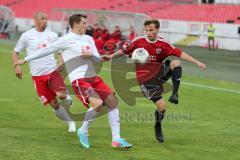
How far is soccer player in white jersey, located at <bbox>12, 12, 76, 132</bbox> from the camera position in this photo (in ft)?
39.0

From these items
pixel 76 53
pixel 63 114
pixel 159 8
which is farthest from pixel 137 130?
pixel 159 8

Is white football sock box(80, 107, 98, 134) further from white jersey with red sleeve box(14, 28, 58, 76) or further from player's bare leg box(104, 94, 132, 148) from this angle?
white jersey with red sleeve box(14, 28, 58, 76)

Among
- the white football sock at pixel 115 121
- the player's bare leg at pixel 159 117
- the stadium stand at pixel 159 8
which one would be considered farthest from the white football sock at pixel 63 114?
the stadium stand at pixel 159 8

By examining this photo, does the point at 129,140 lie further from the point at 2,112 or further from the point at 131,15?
the point at 131,15

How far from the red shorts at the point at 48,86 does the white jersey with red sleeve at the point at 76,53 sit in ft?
5.82

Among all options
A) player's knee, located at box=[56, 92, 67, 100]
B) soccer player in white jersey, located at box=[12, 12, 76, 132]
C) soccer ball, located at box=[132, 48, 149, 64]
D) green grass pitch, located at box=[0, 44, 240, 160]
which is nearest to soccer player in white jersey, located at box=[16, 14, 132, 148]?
green grass pitch, located at box=[0, 44, 240, 160]

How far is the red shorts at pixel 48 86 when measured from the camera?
1188cm

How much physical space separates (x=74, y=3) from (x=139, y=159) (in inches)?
2041

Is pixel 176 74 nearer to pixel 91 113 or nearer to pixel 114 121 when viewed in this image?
pixel 114 121

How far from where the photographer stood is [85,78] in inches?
396

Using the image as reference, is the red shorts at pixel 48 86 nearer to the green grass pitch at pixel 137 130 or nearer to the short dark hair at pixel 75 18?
the green grass pitch at pixel 137 130

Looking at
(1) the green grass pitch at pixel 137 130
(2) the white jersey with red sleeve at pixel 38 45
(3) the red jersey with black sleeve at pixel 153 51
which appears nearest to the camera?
(1) the green grass pitch at pixel 137 130

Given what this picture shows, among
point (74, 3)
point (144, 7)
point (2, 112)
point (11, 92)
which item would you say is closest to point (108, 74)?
point (11, 92)

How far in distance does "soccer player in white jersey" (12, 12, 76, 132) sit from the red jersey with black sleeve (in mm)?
1765
